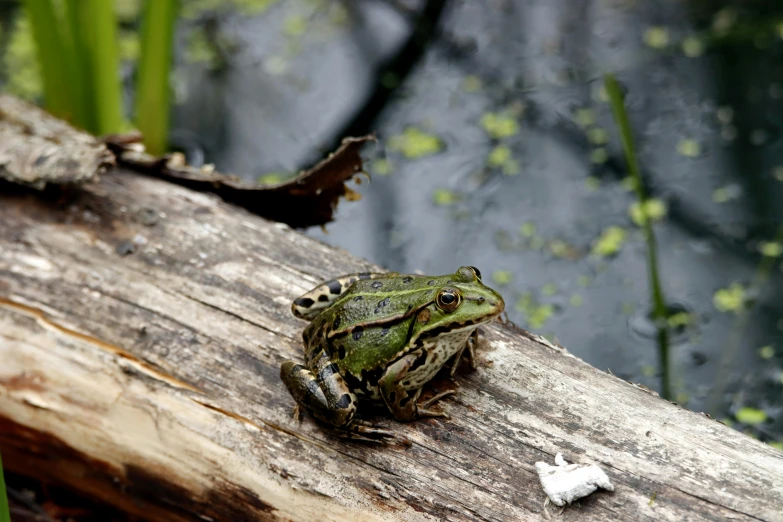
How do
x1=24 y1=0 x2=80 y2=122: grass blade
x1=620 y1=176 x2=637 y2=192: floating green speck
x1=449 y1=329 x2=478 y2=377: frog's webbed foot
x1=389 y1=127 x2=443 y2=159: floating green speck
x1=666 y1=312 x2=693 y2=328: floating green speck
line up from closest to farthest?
x1=449 y1=329 x2=478 y2=377: frog's webbed foot < x1=24 y1=0 x2=80 y2=122: grass blade < x1=666 y1=312 x2=693 y2=328: floating green speck < x1=620 y1=176 x2=637 y2=192: floating green speck < x1=389 y1=127 x2=443 y2=159: floating green speck

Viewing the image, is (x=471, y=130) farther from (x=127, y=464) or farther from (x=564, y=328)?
(x=127, y=464)

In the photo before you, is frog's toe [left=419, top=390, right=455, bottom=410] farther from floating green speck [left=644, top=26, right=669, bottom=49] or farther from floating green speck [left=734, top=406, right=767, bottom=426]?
floating green speck [left=644, top=26, right=669, bottom=49]

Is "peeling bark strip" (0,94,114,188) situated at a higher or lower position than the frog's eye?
lower

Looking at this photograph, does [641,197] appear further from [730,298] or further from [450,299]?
[730,298]

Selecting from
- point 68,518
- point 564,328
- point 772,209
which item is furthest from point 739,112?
point 68,518

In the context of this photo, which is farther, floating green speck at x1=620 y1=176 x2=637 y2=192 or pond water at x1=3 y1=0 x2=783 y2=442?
floating green speck at x1=620 y1=176 x2=637 y2=192

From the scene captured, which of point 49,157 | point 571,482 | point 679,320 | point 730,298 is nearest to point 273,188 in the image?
point 49,157

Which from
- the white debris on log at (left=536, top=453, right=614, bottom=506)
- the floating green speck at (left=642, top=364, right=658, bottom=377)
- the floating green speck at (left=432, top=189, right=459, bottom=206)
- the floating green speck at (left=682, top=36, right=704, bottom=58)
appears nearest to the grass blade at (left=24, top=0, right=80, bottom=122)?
the floating green speck at (left=432, top=189, right=459, bottom=206)
